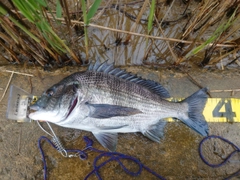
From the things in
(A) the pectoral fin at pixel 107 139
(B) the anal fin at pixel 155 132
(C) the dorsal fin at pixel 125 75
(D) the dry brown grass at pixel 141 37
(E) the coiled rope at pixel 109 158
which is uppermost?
(D) the dry brown grass at pixel 141 37

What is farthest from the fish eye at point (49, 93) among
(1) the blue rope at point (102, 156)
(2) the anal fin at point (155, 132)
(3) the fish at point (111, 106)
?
(2) the anal fin at point (155, 132)

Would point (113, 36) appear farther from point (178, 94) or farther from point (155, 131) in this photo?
point (155, 131)

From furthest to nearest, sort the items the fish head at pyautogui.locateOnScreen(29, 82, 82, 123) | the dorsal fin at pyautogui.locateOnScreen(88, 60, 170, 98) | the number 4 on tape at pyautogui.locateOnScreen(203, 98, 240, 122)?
the number 4 on tape at pyautogui.locateOnScreen(203, 98, 240, 122) → the dorsal fin at pyautogui.locateOnScreen(88, 60, 170, 98) → the fish head at pyautogui.locateOnScreen(29, 82, 82, 123)

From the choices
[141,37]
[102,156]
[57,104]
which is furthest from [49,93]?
[141,37]

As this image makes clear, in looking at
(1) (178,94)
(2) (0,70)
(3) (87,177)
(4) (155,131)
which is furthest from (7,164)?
(1) (178,94)

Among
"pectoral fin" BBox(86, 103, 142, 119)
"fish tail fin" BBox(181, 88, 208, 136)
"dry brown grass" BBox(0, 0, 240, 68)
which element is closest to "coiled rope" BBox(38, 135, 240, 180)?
"fish tail fin" BBox(181, 88, 208, 136)

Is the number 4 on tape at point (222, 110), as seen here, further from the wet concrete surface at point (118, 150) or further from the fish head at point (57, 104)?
the fish head at point (57, 104)

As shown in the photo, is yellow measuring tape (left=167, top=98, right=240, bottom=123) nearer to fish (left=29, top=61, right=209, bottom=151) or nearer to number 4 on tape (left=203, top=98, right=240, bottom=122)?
number 4 on tape (left=203, top=98, right=240, bottom=122)

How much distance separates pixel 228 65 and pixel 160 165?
166 cm

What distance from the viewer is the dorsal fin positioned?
241 centimetres

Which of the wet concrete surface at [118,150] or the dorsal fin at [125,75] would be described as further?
the wet concrete surface at [118,150]

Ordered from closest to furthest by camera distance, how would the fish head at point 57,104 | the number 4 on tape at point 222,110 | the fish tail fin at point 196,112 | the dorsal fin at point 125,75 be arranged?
the fish head at point 57,104 < the dorsal fin at point 125,75 < the fish tail fin at point 196,112 < the number 4 on tape at point 222,110

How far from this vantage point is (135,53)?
3.11m

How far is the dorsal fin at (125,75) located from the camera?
2.41 m
